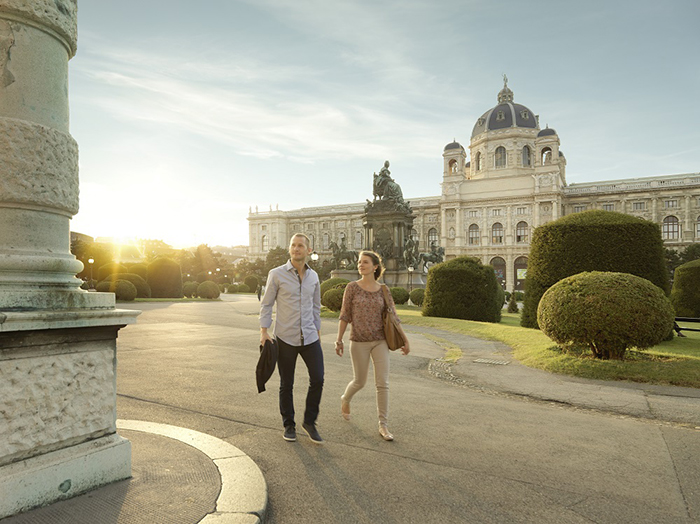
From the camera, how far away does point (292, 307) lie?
4.06 meters

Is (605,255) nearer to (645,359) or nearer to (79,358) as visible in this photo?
(645,359)

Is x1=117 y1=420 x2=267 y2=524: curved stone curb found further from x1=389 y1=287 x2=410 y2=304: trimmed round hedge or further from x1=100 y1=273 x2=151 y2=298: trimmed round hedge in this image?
x1=100 y1=273 x2=151 y2=298: trimmed round hedge

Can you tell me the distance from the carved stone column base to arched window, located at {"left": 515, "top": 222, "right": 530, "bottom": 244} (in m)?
77.9

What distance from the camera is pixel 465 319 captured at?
1662cm

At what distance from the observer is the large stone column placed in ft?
8.18

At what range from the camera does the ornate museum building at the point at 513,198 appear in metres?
70.9

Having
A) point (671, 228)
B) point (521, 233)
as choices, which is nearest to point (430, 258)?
point (521, 233)

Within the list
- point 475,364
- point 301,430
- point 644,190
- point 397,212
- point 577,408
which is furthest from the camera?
point 644,190

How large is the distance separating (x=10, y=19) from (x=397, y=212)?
1101 inches

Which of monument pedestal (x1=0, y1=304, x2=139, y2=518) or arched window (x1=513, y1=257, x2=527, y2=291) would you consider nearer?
monument pedestal (x1=0, y1=304, x2=139, y2=518)

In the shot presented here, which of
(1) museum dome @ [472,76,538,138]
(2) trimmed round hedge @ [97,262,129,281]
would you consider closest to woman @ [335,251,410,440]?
(2) trimmed round hedge @ [97,262,129,281]

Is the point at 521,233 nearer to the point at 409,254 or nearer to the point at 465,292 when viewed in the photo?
the point at 409,254

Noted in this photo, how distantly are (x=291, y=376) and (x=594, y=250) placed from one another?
10.1 m

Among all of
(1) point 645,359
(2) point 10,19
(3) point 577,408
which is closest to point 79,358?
(2) point 10,19
